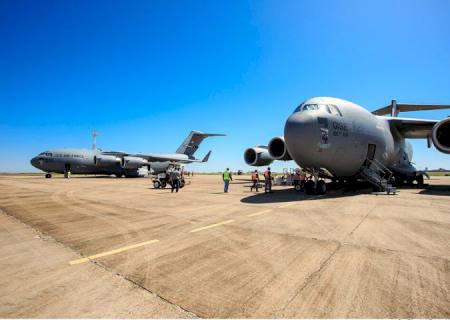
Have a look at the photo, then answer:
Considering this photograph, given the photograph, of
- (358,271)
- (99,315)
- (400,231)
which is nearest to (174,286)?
(99,315)

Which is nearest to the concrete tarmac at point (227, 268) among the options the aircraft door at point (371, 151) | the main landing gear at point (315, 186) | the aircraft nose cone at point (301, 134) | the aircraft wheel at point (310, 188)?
the aircraft nose cone at point (301, 134)

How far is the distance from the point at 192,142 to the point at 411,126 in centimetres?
3410

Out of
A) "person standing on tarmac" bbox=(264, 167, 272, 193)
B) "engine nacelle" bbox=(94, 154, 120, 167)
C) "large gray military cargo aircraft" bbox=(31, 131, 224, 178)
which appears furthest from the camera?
"engine nacelle" bbox=(94, 154, 120, 167)

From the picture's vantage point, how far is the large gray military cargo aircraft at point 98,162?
111 ft

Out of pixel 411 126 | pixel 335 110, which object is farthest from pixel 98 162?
pixel 411 126

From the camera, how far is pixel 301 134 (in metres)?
11.2

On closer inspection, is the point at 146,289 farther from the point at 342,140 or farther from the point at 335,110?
the point at 335,110

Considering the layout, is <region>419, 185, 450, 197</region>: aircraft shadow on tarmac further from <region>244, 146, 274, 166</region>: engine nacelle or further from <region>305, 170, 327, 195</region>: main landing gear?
<region>244, 146, 274, 166</region>: engine nacelle

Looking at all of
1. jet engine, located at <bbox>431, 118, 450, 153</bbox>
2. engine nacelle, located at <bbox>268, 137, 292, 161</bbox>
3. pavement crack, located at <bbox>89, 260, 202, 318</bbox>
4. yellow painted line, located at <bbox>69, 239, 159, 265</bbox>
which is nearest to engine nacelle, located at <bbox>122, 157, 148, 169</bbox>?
engine nacelle, located at <bbox>268, 137, 292, 161</bbox>

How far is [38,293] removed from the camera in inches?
112

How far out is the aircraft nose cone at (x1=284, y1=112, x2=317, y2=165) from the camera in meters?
11.2

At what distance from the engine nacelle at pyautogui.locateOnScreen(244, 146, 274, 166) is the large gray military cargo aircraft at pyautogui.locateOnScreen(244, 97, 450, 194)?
3518 mm

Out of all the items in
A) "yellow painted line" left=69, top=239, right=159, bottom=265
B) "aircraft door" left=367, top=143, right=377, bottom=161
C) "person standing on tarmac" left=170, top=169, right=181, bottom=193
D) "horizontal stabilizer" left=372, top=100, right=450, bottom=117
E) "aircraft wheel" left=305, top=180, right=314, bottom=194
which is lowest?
"yellow painted line" left=69, top=239, right=159, bottom=265

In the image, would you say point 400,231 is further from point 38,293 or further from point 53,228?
point 53,228
